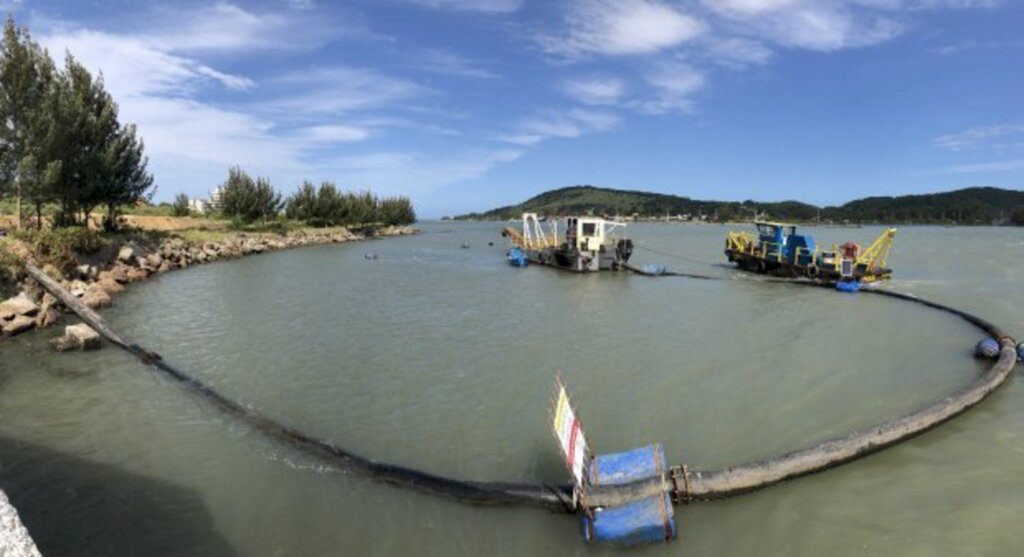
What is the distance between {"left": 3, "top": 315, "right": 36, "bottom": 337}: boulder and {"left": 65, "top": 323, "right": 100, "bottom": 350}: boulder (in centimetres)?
276

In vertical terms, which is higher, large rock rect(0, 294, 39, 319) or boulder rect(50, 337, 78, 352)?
large rock rect(0, 294, 39, 319)

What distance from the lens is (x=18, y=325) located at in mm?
18031

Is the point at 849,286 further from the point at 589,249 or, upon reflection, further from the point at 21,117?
the point at 21,117

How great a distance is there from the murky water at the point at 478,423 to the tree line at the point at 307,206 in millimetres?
49671

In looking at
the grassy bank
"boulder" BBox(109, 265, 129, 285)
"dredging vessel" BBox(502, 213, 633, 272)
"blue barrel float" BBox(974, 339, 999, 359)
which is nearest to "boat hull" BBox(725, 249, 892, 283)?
"dredging vessel" BBox(502, 213, 633, 272)

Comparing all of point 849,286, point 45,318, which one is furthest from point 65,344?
point 849,286

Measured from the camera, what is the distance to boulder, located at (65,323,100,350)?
16.2 metres

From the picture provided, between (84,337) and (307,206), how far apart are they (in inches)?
3011

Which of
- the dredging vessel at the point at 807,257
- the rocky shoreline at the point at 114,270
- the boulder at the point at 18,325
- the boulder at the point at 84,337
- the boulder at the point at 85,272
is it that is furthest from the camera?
the dredging vessel at the point at 807,257

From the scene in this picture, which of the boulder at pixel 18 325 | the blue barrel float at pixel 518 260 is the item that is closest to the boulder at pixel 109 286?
the boulder at pixel 18 325

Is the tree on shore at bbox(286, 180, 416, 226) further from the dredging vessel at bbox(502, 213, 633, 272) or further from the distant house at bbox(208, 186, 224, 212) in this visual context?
the dredging vessel at bbox(502, 213, 633, 272)

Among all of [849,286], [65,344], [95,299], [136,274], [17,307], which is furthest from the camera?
[136,274]

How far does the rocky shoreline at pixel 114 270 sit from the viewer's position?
61.7 ft

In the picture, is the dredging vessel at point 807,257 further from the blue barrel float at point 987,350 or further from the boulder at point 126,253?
the boulder at point 126,253
